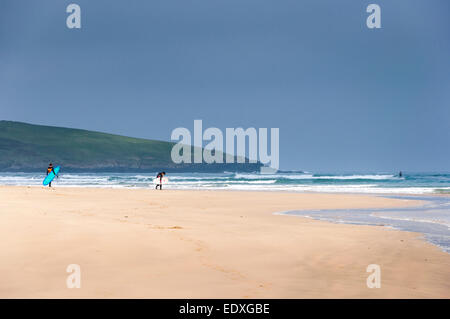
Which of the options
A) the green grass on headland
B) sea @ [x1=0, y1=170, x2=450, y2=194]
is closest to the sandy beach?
sea @ [x1=0, y1=170, x2=450, y2=194]

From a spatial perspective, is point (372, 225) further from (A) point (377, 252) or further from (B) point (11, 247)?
(B) point (11, 247)

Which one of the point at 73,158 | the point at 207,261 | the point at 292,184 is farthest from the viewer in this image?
the point at 73,158

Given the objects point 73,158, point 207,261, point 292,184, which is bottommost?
point 292,184

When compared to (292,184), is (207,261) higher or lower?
higher

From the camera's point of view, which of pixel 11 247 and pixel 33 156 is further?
pixel 33 156

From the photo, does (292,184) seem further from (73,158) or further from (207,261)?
(73,158)

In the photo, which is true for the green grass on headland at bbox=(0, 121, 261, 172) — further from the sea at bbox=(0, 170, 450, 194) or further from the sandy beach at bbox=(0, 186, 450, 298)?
the sandy beach at bbox=(0, 186, 450, 298)

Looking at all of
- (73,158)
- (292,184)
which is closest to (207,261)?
(292,184)

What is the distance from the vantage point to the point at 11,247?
7.20 metres

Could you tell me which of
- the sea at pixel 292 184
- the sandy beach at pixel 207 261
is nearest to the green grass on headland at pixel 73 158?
the sea at pixel 292 184

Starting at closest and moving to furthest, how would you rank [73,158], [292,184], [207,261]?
[207,261], [292,184], [73,158]

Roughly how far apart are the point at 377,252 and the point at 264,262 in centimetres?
232

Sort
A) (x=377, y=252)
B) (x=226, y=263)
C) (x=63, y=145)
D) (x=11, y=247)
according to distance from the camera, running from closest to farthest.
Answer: (x=226, y=263)
(x=11, y=247)
(x=377, y=252)
(x=63, y=145)
